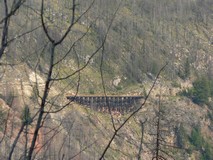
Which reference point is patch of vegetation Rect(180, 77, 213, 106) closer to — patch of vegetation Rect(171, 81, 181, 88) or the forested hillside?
the forested hillside

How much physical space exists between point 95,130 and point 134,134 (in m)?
5.19

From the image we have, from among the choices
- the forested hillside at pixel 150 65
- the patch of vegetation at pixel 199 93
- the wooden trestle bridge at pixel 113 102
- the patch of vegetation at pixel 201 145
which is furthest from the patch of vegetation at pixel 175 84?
the wooden trestle bridge at pixel 113 102

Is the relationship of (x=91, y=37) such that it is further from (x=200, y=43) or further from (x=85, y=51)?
(x=200, y=43)

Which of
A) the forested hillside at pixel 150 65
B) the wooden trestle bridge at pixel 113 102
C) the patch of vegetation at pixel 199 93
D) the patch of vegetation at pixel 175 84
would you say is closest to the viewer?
the forested hillside at pixel 150 65

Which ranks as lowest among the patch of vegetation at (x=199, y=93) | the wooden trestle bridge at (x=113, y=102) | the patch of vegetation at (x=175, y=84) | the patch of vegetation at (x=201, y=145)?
the patch of vegetation at (x=201, y=145)

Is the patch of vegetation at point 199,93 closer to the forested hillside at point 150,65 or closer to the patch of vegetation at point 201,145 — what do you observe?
the forested hillside at point 150,65

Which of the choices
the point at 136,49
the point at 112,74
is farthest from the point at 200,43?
the point at 112,74

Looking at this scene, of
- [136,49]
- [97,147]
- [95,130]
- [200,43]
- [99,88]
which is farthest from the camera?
[200,43]

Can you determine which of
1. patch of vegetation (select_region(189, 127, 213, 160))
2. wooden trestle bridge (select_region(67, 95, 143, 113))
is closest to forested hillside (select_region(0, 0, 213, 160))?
patch of vegetation (select_region(189, 127, 213, 160))

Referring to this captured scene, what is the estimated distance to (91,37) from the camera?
59969mm

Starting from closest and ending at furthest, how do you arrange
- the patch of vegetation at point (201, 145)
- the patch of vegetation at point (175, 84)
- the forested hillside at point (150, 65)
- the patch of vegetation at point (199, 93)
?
the forested hillside at point (150, 65) < the patch of vegetation at point (201, 145) < the patch of vegetation at point (199, 93) < the patch of vegetation at point (175, 84)

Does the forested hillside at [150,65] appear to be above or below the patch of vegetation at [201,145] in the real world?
above

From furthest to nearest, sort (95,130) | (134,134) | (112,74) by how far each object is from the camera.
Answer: (112,74) < (134,134) < (95,130)

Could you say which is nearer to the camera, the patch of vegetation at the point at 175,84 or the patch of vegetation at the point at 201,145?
the patch of vegetation at the point at 201,145
